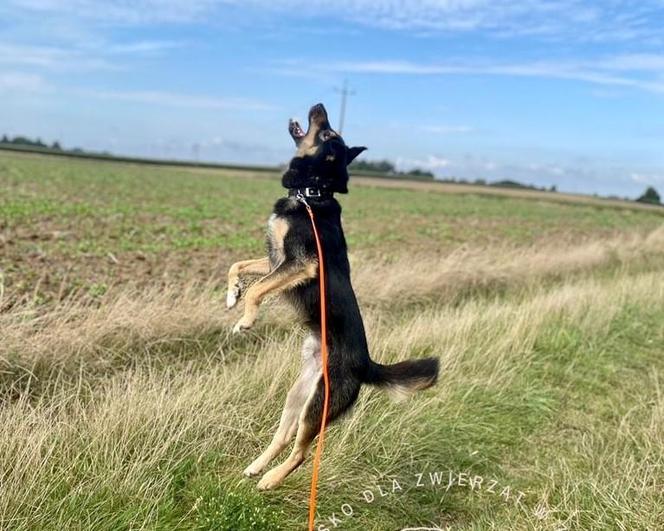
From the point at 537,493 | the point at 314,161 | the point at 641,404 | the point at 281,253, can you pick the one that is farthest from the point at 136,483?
the point at 641,404

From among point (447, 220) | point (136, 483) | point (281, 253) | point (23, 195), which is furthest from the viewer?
point (447, 220)

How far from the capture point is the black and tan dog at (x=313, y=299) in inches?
135

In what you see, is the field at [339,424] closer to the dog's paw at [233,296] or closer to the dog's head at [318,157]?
→ the dog's paw at [233,296]

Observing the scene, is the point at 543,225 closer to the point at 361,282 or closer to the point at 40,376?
the point at 361,282

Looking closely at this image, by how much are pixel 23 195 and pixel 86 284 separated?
16243 millimetres

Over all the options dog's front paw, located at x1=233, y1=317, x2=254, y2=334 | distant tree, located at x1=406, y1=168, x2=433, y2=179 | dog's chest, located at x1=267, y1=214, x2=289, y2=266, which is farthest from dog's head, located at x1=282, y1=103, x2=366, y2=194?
distant tree, located at x1=406, y1=168, x2=433, y2=179

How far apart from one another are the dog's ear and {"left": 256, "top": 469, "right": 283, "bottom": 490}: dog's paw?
218 cm

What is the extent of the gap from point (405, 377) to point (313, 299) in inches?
34.4

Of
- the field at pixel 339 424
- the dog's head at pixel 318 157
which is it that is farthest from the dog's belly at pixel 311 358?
the dog's head at pixel 318 157

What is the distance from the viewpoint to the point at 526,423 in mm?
5254

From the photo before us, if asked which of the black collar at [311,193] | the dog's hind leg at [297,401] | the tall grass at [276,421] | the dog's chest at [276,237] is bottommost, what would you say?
the tall grass at [276,421]

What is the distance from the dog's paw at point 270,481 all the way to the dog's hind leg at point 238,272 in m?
1.12

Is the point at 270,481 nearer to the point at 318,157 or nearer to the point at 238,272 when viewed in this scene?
the point at 238,272

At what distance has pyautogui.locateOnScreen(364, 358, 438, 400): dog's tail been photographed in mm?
3770
